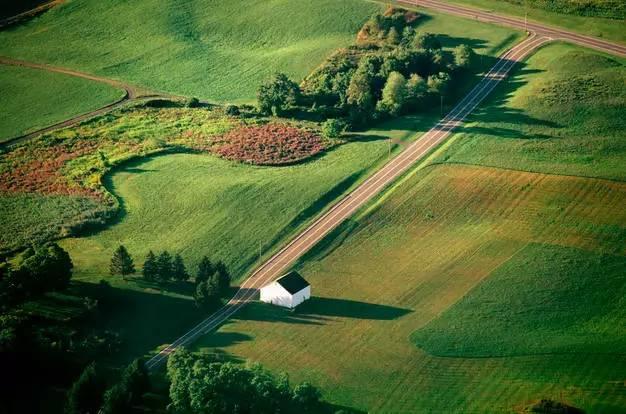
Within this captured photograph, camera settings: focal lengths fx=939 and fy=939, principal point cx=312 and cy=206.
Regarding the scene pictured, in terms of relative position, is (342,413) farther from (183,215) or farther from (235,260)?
(183,215)

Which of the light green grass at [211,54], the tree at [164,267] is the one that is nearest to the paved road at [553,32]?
the light green grass at [211,54]

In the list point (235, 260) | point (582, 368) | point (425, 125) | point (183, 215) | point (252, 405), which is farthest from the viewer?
point (425, 125)

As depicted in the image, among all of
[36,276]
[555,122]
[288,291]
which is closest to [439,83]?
[555,122]

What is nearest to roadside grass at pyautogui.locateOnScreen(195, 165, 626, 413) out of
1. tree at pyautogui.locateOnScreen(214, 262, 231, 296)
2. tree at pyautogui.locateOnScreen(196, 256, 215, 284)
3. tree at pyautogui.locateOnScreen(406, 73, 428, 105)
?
tree at pyautogui.locateOnScreen(214, 262, 231, 296)

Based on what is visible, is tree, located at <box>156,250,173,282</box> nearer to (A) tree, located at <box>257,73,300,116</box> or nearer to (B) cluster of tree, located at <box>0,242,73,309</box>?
(B) cluster of tree, located at <box>0,242,73,309</box>

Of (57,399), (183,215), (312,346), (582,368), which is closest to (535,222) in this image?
(582,368)

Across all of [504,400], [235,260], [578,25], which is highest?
[578,25]
